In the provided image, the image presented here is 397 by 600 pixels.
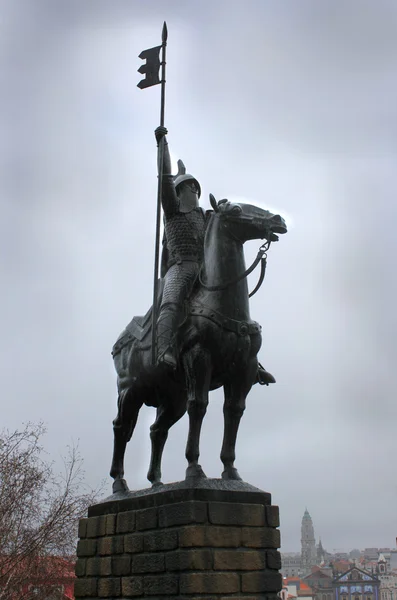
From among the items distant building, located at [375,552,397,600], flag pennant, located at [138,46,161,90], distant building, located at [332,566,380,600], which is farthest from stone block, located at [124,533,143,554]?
distant building, located at [375,552,397,600]

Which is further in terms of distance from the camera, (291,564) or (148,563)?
(291,564)

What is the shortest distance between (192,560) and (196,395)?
1679 millimetres

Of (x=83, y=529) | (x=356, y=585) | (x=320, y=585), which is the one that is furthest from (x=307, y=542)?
(x=83, y=529)

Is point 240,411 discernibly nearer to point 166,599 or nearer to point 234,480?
point 234,480

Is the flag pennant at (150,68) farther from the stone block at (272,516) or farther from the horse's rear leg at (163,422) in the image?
the stone block at (272,516)

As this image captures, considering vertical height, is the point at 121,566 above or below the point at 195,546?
below

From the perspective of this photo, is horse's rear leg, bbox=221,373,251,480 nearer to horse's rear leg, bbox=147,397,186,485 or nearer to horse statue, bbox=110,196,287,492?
horse statue, bbox=110,196,287,492

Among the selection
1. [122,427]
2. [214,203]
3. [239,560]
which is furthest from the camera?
[122,427]

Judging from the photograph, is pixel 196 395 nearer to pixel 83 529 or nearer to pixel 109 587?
pixel 109 587

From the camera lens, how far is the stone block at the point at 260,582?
6.96 meters

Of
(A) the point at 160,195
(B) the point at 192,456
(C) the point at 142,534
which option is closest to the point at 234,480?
(B) the point at 192,456

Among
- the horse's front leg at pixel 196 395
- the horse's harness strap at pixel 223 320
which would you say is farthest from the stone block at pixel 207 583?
the horse's harness strap at pixel 223 320

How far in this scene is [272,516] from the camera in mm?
7520

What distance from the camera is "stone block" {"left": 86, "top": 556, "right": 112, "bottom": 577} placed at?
26.3 ft
